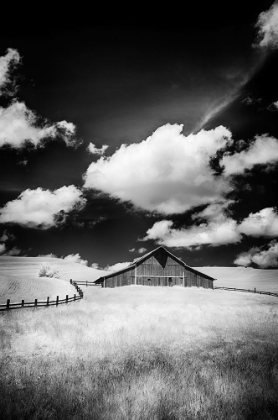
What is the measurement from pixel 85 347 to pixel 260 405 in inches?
242

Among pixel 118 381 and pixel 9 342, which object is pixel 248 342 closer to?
pixel 118 381

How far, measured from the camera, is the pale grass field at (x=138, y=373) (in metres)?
4.98

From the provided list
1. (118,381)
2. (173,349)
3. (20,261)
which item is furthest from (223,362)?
(20,261)

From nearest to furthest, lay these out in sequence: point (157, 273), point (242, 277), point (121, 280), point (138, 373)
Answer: point (138, 373)
point (121, 280)
point (157, 273)
point (242, 277)

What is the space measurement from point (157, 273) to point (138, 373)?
40.1m

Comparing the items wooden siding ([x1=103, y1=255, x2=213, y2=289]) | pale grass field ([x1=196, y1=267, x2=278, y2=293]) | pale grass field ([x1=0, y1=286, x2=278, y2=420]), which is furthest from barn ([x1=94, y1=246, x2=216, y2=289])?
pale grass field ([x1=196, y1=267, x2=278, y2=293])

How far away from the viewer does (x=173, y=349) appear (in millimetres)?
9641

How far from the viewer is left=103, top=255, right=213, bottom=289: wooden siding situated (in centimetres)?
4559

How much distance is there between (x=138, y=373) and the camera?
695 cm

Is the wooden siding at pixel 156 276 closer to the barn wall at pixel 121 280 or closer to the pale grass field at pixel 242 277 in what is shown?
the barn wall at pixel 121 280

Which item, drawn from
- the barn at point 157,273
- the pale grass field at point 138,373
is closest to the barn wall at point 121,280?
the barn at point 157,273

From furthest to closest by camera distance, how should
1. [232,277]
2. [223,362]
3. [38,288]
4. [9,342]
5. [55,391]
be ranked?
[232,277] < [38,288] < [9,342] < [223,362] < [55,391]

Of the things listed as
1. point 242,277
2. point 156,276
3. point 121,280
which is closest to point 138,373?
point 121,280

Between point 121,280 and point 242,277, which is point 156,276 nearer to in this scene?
point 121,280
